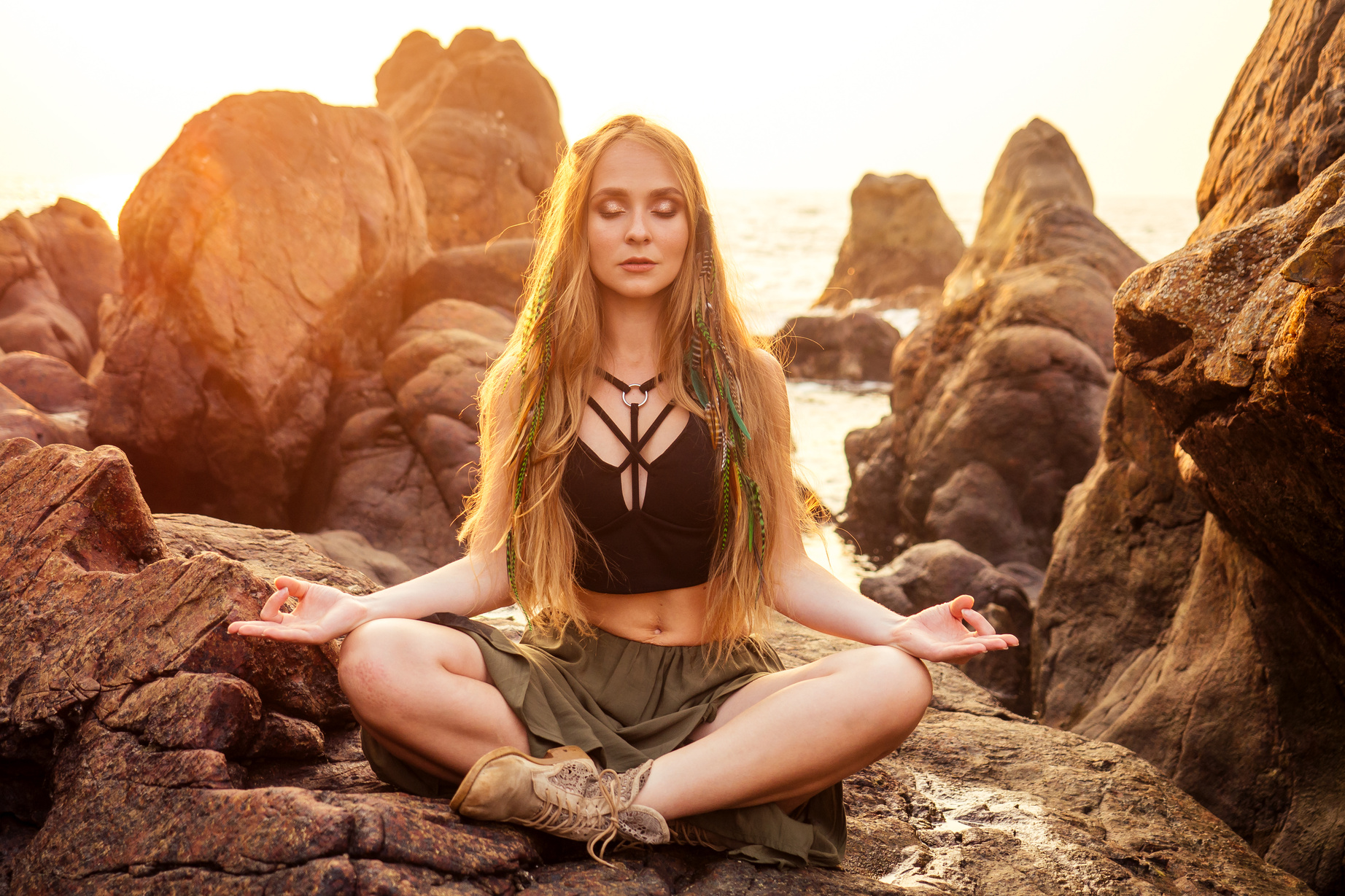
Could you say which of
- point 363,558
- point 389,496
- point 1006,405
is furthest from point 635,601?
point 1006,405

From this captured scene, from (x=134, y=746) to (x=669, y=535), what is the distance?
1.59 meters

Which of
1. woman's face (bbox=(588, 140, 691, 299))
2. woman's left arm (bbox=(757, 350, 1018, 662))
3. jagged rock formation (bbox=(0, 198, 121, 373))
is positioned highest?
woman's face (bbox=(588, 140, 691, 299))

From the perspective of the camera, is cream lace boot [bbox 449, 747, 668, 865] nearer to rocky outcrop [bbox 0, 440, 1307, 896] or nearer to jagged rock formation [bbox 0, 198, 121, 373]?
rocky outcrop [bbox 0, 440, 1307, 896]

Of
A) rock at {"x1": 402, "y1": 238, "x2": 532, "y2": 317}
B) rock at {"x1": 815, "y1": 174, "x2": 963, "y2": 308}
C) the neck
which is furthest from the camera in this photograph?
rock at {"x1": 815, "y1": 174, "x2": 963, "y2": 308}

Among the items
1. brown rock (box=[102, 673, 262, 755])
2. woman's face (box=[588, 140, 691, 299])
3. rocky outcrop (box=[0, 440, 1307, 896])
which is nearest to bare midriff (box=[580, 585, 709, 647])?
rocky outcrop (box=[0, 440, 1307, 896])

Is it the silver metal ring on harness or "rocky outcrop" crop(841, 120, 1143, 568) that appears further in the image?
"rocky outcrop" crop(841, 120, 1143, 568)

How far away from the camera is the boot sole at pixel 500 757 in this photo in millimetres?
2510

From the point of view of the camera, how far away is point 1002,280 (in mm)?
12430

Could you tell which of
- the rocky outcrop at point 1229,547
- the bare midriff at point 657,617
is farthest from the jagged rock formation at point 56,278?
the rocky outcrop at point 1229,547

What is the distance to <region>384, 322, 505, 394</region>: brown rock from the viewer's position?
10238mm

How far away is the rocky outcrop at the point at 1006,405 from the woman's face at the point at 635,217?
330 inches

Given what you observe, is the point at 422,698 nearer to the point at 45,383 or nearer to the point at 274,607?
the point at 274,607

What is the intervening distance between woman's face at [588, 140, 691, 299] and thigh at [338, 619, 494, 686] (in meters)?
1.27

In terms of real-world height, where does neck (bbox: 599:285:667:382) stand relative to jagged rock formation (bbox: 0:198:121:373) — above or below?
above
